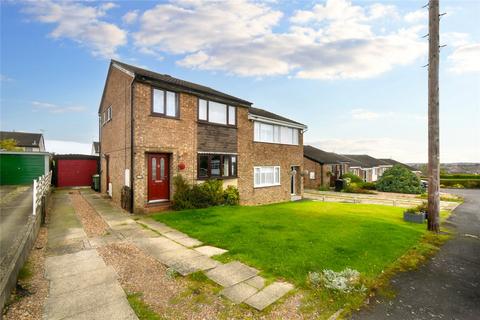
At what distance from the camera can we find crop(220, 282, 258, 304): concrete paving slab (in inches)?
149

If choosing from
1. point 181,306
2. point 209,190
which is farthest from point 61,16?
point 181,306

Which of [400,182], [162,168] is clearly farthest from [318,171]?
[162,168]

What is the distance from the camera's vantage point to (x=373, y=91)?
18.3 m

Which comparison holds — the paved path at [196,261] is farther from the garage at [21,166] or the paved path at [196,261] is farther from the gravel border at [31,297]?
the garage at [21,166]

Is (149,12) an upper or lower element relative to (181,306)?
upper

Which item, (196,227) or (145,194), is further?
(145,194)

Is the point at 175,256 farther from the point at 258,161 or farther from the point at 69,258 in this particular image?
the point at 258,161

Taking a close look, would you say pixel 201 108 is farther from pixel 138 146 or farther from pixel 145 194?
pixel 145 194

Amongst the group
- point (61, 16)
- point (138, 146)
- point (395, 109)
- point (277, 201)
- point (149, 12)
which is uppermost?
point (149, 12)

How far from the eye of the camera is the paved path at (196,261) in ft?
12.9

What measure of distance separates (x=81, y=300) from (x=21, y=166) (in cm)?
2342

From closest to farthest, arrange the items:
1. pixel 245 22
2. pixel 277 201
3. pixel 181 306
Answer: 1. pixel 181 306
2. pixel 245 22
3. pixel 277 201

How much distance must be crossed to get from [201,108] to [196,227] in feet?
22.6

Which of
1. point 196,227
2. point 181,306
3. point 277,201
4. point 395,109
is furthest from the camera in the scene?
point 395,109
